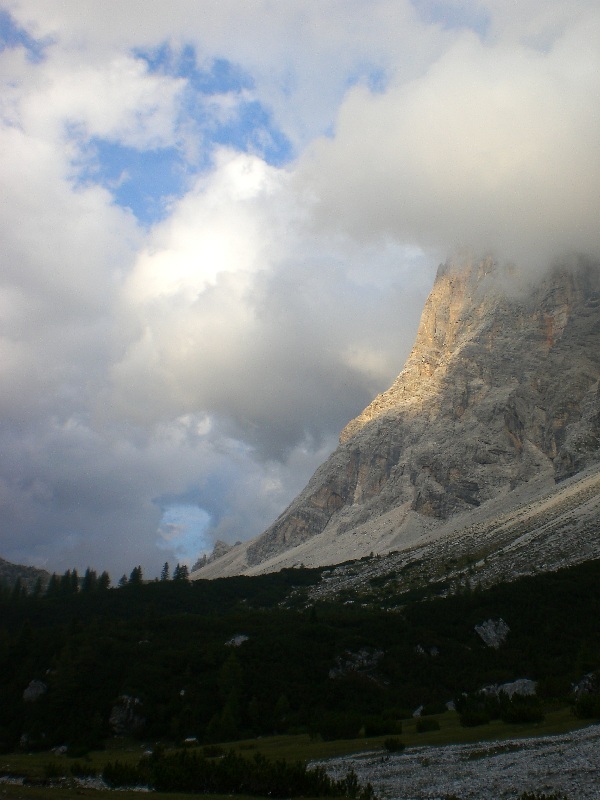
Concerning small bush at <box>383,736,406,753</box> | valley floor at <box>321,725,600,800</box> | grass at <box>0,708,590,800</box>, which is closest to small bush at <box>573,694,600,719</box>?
grass at <box>0,708,590,800</box>

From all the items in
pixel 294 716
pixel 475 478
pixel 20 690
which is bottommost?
pixel 294 716

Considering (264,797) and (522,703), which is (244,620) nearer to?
(522,703)

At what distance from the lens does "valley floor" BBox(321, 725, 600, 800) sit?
1772cm

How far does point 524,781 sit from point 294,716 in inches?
1048

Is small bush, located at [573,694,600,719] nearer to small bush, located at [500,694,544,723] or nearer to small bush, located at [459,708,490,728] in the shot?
small bush, located at [500,694,544,723]

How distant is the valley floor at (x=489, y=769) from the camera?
17.7 m

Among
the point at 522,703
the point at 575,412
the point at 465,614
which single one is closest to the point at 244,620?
the point at 465,614

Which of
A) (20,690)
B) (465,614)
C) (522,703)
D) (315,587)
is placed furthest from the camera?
(315,587)

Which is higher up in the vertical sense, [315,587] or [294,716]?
Result: [315,587]

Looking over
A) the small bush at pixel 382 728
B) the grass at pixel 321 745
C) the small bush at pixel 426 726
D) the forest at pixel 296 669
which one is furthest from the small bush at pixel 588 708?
the small bush at pixel 382 728

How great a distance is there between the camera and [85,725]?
45.2 m

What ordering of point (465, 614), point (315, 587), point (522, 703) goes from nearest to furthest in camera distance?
point (522, 703) → point (465, 614) → point (315, 587)

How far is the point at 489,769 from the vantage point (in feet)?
66.1

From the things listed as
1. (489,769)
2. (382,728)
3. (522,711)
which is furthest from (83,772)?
(522,711)
